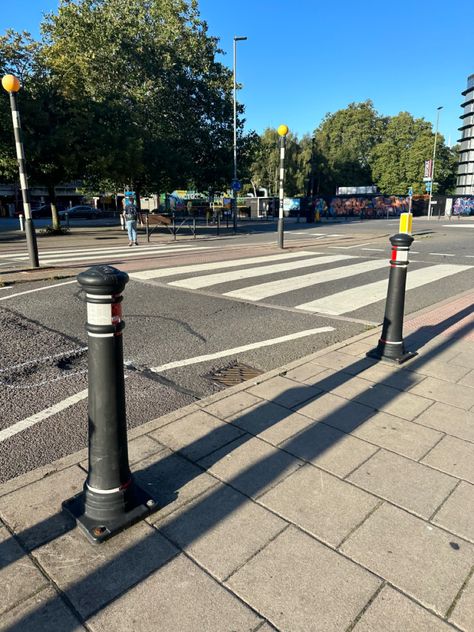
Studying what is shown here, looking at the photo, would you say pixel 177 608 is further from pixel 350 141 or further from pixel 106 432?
pixel 350 141

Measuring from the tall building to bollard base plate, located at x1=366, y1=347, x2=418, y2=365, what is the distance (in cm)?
8378

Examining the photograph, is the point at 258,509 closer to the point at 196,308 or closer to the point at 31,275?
the point at 196,308

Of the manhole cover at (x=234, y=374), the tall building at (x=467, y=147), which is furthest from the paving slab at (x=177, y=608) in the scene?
the tall building at (x=467, y=147)

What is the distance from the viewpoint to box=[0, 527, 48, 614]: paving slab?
5.89 feet

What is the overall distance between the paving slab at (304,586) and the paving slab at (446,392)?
206cm

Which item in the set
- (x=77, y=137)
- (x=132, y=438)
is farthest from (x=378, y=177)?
(x=132, y=438)

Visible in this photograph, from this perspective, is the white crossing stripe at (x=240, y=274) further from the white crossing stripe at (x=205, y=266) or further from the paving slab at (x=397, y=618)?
the paving slab at (x=397, y=618)

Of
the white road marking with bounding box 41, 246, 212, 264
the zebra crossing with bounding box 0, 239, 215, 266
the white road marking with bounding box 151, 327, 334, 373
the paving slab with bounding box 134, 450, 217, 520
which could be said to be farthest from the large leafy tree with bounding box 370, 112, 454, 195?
the paving slab with bounding box 134, 450, 217, 520

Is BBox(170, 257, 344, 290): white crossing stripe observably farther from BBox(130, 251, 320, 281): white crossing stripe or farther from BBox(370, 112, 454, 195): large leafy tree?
BBox(370, 112, 454, 195): large leafy tree

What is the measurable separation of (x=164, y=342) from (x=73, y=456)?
7.89ft

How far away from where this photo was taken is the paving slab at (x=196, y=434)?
113 inches

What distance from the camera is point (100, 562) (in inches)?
78.0

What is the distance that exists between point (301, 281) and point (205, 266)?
8.89 ft

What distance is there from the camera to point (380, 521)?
2.25 metres
